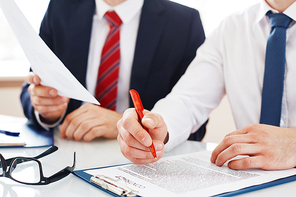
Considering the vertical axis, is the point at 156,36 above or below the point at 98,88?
above

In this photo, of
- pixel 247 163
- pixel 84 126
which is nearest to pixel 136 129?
pixel 247 163

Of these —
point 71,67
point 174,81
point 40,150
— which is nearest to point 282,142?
point 40,150

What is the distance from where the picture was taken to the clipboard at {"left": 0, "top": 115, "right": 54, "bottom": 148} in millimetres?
925

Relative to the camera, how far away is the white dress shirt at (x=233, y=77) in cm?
101

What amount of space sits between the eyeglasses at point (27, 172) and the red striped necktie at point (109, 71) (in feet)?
2.16

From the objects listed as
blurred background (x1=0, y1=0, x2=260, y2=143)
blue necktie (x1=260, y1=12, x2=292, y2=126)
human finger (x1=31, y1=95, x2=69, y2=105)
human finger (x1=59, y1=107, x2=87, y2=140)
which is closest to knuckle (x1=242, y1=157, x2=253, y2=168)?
blue necktie (x1=260, y1=12, x2=292, y2=126)

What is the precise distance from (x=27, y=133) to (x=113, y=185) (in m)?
0.61

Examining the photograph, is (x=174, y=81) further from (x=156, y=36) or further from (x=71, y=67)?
(x=71, y=67)

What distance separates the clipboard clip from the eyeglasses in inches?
2.6

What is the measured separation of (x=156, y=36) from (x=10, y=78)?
1541 millimetres

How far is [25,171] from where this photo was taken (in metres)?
0.68

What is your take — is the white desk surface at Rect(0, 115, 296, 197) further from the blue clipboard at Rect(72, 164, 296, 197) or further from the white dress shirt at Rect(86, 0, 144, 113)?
the white dress shirt at Rect(86, 0, 144, 113)

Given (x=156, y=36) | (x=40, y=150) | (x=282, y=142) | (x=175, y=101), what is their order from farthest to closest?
1. (x=156, y=36)
2. (x=175, y=101)
3. (x=40, y=150)
4. (x=282, y=142)

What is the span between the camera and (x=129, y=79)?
139cm
